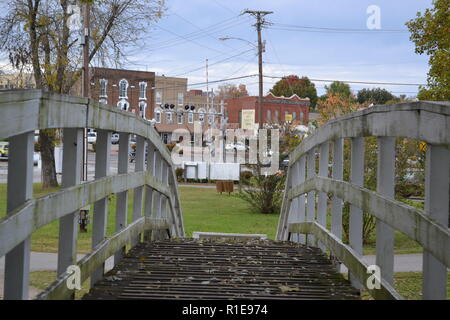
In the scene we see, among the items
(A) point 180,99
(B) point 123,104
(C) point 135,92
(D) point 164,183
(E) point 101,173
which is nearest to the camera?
(E) point 101,173

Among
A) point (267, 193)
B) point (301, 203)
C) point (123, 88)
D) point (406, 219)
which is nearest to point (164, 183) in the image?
point (301, 203)

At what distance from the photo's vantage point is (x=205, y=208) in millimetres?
24266

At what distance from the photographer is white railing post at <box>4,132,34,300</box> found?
3010 mm

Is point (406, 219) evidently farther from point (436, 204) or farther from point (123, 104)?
point (123, 104)

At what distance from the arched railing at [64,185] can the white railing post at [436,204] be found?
1.78m

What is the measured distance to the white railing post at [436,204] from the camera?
3070 millimetres

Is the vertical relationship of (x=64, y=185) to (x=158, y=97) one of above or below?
below

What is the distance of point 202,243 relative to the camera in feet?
26.7

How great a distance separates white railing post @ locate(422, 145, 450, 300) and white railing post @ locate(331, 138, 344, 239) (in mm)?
2348

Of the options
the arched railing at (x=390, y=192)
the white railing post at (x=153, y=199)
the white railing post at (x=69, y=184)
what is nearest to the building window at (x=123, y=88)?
the white railing post at (x=153, y=199)

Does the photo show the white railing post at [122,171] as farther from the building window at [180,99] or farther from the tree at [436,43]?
the building window at [180,99]

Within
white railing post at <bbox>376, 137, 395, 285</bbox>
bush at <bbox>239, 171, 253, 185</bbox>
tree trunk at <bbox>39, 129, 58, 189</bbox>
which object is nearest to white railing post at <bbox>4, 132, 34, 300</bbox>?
white railing post at <bbox>376, 137, 395, 285</bbox>

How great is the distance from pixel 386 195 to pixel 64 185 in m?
1.85

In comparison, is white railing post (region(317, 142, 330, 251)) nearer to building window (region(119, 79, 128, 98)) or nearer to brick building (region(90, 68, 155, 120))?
brick building (region(90, 68, 155, 120))
